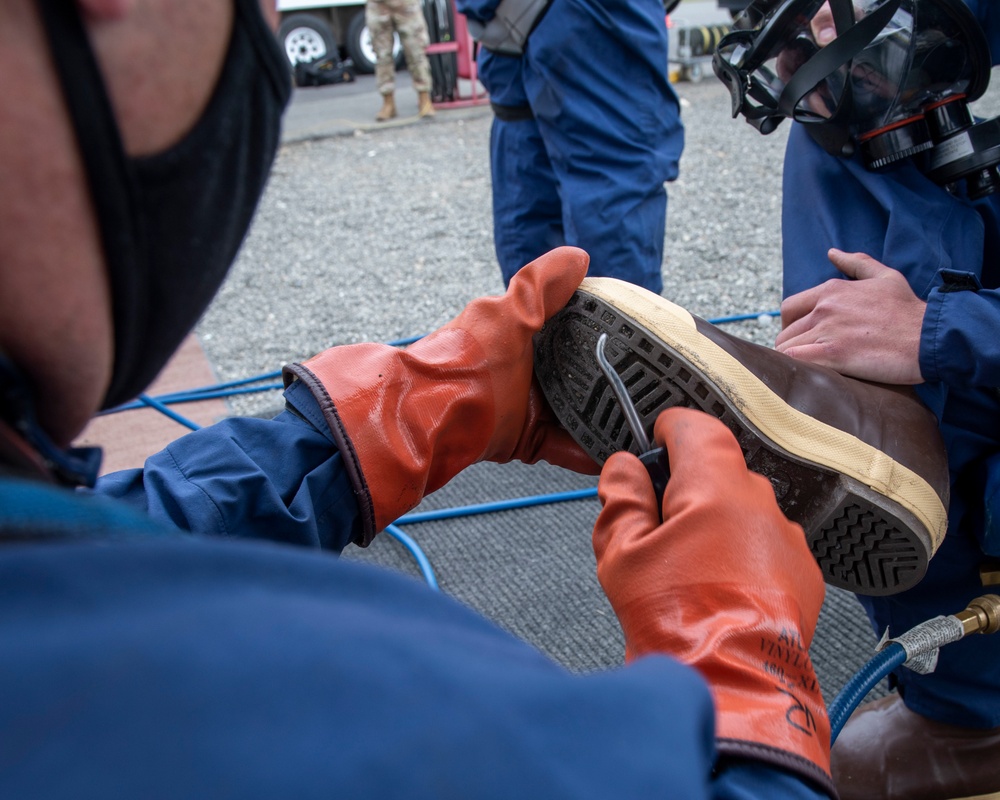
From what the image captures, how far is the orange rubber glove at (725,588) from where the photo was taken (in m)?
0.72

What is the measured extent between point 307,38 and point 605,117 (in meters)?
8.66

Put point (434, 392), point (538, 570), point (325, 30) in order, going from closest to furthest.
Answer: point (434, 392) → point (538, 570) → point (325, 30)

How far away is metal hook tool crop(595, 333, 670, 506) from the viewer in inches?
39.0

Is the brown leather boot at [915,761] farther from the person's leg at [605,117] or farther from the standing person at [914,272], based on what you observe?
the person's leg at [605,117]

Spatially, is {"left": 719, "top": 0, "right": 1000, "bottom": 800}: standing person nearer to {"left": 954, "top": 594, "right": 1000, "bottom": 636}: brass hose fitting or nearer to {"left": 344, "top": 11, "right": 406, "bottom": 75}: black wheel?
{"left": 954, "top": 594, "right": 1000, "bottom": 636}: brass hose fitting

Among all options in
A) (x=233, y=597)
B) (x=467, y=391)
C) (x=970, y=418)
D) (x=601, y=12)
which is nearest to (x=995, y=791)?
(x=970, y=418)

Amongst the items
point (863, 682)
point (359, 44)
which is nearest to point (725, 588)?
point (863, 682)

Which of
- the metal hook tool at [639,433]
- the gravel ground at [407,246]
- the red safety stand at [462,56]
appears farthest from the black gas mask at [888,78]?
the red safety stand at [462,56]

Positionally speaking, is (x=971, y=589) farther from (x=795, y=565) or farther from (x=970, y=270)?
(x=795, y=565)

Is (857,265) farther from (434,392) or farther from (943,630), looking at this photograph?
(434,392)

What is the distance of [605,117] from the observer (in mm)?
2182

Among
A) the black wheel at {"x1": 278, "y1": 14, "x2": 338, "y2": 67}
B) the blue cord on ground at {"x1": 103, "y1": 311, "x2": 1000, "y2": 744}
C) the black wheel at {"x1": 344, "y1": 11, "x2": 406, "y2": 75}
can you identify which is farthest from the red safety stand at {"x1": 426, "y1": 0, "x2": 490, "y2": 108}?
the blue cord on ground at {"x1": 103, "y1": 311, "x2": 1000, "y2": 744}

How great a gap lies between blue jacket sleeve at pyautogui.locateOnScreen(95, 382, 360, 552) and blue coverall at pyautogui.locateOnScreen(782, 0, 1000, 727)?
2.75 feet

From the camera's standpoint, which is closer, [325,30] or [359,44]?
[325,30]
